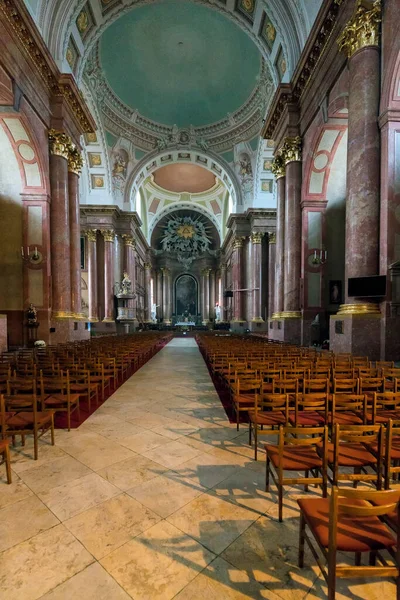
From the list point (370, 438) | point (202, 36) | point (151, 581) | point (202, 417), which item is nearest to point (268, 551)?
point (151, 581)

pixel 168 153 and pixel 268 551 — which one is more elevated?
pixel 168 153

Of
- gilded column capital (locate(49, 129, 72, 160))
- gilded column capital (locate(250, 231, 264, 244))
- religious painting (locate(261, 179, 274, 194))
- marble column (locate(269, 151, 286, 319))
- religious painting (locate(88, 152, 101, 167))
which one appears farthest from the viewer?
religious painting (locate(261, 179, 274, 194))

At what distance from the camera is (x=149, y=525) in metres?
2.45

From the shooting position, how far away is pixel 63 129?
13016mm

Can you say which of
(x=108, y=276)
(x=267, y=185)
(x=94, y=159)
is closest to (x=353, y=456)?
(x=108, y=276)

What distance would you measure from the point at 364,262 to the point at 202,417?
243 inches

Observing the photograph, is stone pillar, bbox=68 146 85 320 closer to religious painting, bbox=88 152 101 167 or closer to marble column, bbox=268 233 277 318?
religious painting, bbox=88 152 101 167

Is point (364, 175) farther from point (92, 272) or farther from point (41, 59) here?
point (92, 272)

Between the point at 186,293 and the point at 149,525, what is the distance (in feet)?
143

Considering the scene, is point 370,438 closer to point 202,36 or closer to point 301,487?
point 301,487

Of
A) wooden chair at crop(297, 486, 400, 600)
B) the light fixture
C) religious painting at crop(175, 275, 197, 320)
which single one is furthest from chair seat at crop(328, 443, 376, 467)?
religious painting at crop(175, 275, 197, 320)

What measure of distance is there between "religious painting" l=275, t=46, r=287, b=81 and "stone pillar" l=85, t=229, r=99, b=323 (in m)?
16.7

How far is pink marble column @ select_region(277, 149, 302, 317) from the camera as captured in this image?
1349 centimetres

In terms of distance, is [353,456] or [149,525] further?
[353,456]
